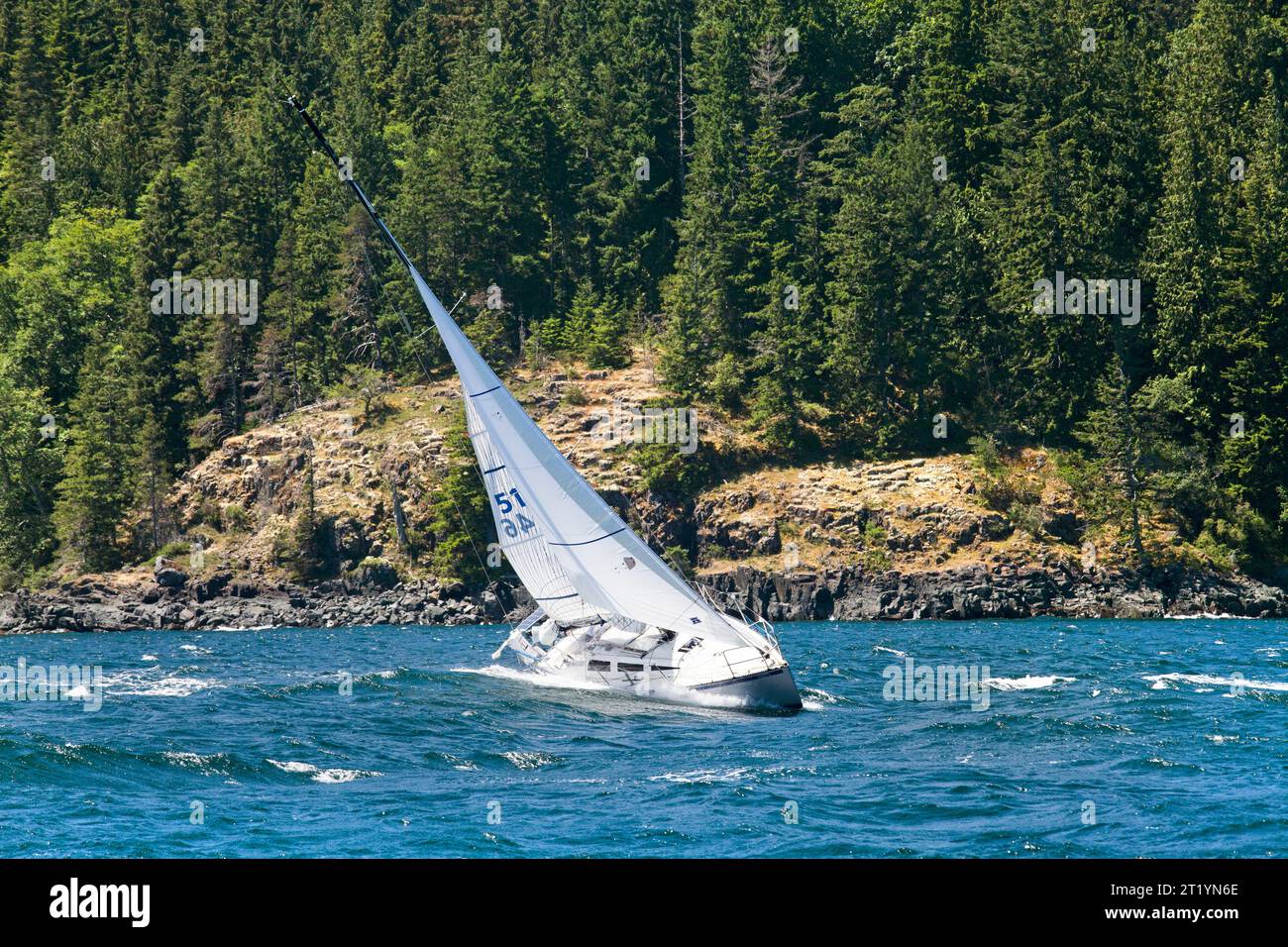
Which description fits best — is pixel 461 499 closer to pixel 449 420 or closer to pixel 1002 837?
pixel 449 420

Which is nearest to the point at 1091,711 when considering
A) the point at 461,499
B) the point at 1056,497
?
the point at 1056,497

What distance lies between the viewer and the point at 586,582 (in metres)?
39.8

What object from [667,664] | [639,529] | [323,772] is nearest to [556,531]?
[667,664]

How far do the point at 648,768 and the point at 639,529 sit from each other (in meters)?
Result: 51.2

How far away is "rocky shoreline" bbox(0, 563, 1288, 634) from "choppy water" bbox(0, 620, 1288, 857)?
24.0m

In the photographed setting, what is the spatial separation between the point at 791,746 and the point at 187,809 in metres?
11.6

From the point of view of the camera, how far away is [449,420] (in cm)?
8719

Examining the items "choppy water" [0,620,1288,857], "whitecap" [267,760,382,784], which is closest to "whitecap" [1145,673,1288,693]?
"choppy water" [0,620,1288,857]

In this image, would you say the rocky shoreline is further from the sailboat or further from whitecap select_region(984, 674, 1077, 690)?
the sailboat

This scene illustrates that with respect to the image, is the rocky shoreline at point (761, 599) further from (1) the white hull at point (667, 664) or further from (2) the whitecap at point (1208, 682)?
(2) the whitecap at point (1208, 682)

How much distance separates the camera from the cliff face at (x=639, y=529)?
71.6m

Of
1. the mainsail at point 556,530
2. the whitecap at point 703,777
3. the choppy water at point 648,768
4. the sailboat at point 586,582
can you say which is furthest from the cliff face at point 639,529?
the whitecap at point 703,777

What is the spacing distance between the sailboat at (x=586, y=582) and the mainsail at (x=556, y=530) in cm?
3

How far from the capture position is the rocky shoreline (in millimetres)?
69938
